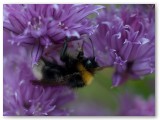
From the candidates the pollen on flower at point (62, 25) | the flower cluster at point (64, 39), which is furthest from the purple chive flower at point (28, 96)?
the pollen on flower at point (62, 25)

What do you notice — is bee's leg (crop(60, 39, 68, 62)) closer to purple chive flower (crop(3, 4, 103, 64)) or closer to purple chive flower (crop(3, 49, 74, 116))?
purple chive flower (crop(3, 4, 103, 64))

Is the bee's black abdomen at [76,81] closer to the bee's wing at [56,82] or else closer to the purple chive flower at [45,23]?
the bee's wing at [56,82]

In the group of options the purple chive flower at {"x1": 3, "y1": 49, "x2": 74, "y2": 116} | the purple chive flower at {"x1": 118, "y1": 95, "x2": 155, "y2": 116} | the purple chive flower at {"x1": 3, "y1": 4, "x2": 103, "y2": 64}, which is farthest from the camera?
the purple chive flower at {"x1": 118, "y1": 95, "x2": 155, "y2": 116}

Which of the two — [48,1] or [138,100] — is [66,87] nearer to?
[48,1]

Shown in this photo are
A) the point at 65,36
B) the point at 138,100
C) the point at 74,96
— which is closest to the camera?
the point at 65,36

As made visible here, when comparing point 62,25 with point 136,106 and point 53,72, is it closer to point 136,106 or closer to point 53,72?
point 53,72

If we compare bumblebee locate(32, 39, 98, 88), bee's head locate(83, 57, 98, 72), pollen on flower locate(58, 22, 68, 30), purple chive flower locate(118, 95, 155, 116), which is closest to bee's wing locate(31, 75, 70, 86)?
bumblebee locate(32, 39, 98, 88)

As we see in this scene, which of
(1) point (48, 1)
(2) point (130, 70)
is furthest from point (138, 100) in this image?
(1) point (48, 1)
